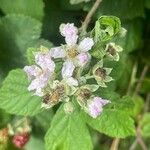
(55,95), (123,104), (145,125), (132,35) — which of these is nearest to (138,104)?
(145,125)

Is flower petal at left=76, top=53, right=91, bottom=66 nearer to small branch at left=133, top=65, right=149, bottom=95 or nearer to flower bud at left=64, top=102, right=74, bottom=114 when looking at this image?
flower bud at left=64, top=102, right=74, bottom=114

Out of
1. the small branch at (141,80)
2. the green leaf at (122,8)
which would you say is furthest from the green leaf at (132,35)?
the small branch at (141,80)

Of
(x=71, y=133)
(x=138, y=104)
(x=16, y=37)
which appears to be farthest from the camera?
(x=138, y=104)

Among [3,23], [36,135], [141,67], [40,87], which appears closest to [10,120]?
[36,135]

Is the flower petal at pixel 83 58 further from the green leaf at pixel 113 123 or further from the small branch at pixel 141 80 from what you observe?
the small branch at pixel 141 80

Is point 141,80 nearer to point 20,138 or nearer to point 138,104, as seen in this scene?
Result: point 138,104

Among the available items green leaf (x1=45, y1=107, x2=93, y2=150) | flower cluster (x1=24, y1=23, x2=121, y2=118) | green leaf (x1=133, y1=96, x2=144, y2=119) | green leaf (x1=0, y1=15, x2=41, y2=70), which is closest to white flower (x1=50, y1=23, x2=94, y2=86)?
flower cluster (x1=24, y1=23, x2=121, y2=118)

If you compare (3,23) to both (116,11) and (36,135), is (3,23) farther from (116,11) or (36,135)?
(36,135)
